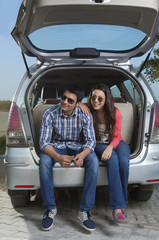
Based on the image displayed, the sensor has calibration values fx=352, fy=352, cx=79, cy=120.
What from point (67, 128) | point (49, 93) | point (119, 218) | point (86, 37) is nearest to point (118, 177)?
point (119, 218)

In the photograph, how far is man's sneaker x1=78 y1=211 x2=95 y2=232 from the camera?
3.47m

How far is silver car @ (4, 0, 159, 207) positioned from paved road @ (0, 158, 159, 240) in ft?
0.86

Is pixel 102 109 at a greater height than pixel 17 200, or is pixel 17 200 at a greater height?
pixel 102 109

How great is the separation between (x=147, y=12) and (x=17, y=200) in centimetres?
262

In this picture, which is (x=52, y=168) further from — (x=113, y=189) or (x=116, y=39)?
(x=116, y=39)

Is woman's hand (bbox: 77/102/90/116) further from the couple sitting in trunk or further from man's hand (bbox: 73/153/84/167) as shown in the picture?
man's hand (bbox: 73/153/84/167)

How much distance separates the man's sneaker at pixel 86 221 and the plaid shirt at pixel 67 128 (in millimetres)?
708

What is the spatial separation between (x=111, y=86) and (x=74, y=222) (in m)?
2.71

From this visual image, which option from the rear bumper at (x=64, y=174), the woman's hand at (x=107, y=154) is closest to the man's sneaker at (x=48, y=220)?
the rear bumper at (x=64, y=174)

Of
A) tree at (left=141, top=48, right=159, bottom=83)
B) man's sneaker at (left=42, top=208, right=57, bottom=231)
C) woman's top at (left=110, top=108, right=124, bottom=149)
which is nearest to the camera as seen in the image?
man's sneaker at (left=42, top=208, right=57, bottom=231)

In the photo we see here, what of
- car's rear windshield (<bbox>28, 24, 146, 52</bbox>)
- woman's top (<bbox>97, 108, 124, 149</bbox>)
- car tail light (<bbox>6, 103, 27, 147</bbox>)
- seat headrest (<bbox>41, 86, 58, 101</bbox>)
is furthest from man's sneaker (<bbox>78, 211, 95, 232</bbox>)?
seat headrest (<bbox>41, 86, 58, 101</bbox>)

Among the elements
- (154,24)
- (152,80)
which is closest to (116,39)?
(154,24)

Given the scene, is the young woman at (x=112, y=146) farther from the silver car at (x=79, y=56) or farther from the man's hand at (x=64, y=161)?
the man's hand at (x=64, y=161)

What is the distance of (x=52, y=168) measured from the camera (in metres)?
3.67
